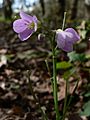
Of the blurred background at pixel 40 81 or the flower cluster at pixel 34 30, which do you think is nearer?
the flower cluster at pixel 34 30

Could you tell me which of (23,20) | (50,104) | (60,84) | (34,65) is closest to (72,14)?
(34,65)

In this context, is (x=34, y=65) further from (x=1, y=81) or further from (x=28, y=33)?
(x=28, y=33)

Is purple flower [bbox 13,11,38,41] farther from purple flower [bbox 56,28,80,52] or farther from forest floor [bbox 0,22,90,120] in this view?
forest floor [bbox 0,22,90,120]

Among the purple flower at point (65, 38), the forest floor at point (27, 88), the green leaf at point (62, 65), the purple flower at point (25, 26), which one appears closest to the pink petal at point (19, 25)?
the purple flower at point (25, 26)

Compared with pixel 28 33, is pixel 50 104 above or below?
below

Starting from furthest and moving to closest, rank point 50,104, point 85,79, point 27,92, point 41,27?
point 85,79 < point 27,92 < point 50,104 < point 41,27

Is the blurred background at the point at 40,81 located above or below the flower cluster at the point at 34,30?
below

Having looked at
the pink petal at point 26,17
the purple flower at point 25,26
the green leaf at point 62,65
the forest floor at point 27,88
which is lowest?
the forest floor at point 27,88

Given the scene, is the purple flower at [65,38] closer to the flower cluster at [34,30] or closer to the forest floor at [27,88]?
the flower cluster at [34,30]
